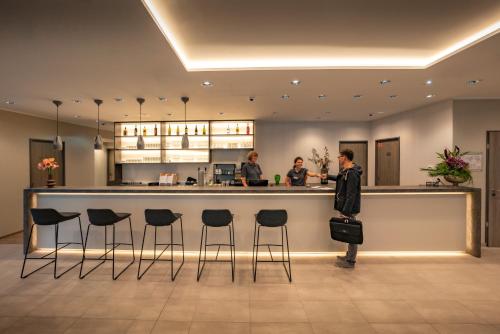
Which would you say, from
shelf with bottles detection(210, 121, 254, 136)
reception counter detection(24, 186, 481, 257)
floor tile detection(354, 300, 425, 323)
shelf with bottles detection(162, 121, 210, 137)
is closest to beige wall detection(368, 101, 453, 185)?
reception counter detection(24, 186, 481, 257)

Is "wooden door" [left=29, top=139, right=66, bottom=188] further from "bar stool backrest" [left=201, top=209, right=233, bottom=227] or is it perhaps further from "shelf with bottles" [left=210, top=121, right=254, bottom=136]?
"bar stool backrest" [left=201, top=209, right=233, bottom=227]

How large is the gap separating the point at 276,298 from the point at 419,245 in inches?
109

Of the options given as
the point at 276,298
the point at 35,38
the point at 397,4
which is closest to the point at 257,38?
the point at 397,4

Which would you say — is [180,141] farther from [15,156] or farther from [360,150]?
[360,150]

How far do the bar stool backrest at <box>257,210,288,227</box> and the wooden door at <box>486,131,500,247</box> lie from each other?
13.4ft

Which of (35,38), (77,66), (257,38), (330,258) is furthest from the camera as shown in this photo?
(330,258)

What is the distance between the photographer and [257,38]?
282 cm

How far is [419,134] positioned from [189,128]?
545 centimetres

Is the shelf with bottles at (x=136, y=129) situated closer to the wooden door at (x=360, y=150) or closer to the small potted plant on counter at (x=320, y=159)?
the small potted plant on counter at (x=320, y=159)

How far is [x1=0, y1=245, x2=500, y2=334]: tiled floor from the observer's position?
239 cm

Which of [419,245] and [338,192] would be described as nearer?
[338,192]

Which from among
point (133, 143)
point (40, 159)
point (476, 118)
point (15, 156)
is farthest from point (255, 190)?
point (40, 159)

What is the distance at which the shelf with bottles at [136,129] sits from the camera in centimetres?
697

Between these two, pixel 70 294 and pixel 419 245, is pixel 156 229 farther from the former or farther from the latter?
pixel 419 245
